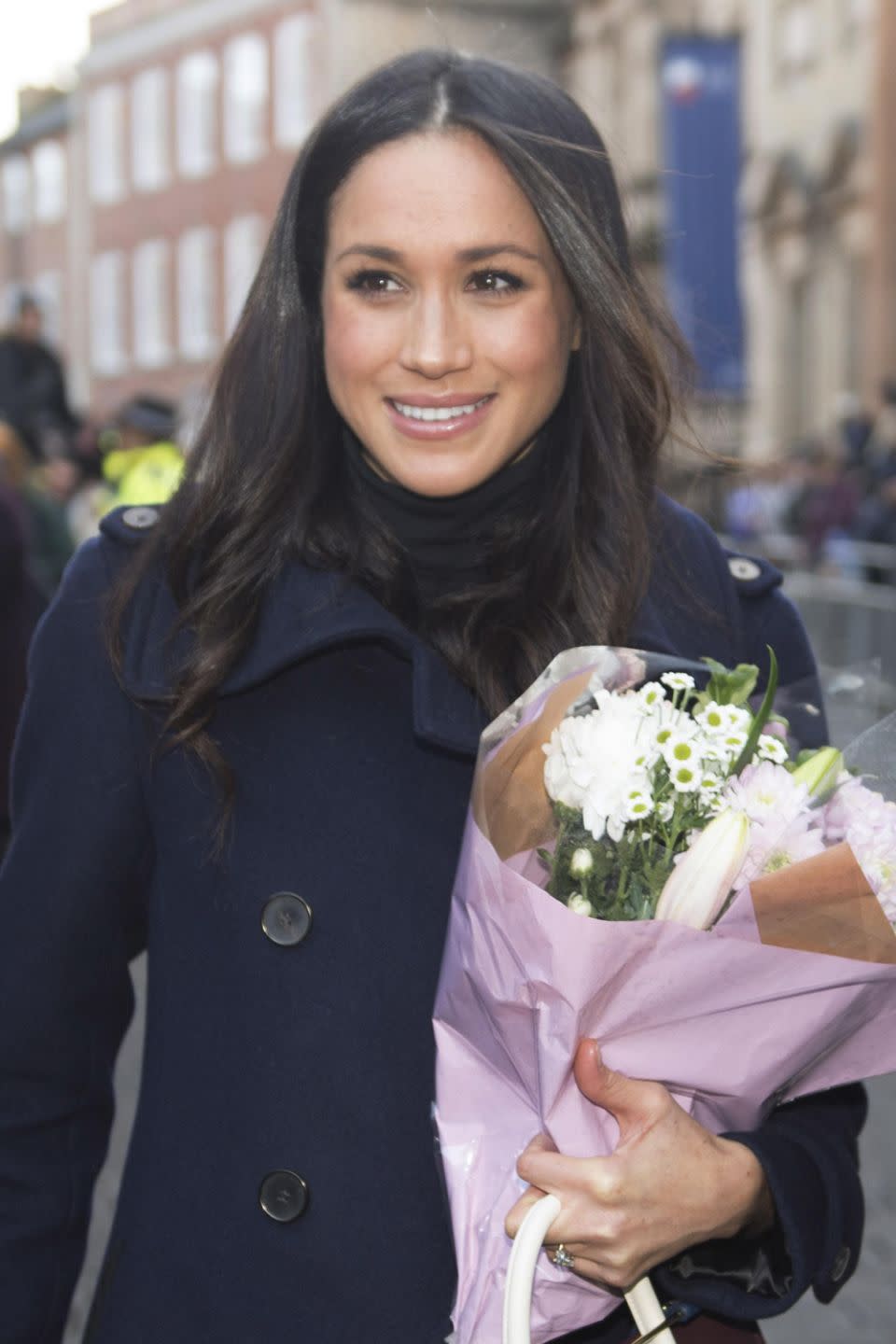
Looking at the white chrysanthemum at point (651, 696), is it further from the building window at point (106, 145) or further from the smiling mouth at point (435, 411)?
the building window at point (106, 145)

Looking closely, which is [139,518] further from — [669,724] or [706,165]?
[706,165]

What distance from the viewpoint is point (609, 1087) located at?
1.81m

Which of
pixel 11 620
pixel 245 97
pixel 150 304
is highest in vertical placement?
pixel 11 620

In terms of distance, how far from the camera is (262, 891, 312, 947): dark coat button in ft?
6.98

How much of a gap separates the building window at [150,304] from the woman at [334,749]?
43062 mm

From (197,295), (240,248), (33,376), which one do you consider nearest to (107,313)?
(197,295)

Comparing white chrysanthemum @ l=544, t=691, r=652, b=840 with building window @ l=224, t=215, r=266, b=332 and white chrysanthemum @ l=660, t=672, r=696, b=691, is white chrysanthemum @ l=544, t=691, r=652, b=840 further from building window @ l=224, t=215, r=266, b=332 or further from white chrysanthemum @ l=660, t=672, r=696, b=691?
building window @ l=224, t=215, r=266, b=332

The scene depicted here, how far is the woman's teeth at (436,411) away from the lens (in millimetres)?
2299

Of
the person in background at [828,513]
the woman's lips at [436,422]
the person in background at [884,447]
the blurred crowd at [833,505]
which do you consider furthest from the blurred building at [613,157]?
the person in background at [828,513]

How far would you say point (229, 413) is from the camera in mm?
2484

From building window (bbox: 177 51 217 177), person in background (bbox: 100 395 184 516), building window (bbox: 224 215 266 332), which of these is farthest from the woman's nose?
building window (bbox: 177 51 217 177)

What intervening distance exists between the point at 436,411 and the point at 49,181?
49.1 meters

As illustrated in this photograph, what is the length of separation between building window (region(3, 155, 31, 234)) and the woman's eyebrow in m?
49.3

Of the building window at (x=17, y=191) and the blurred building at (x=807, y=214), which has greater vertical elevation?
the blurred building at (x=807, y=214)
